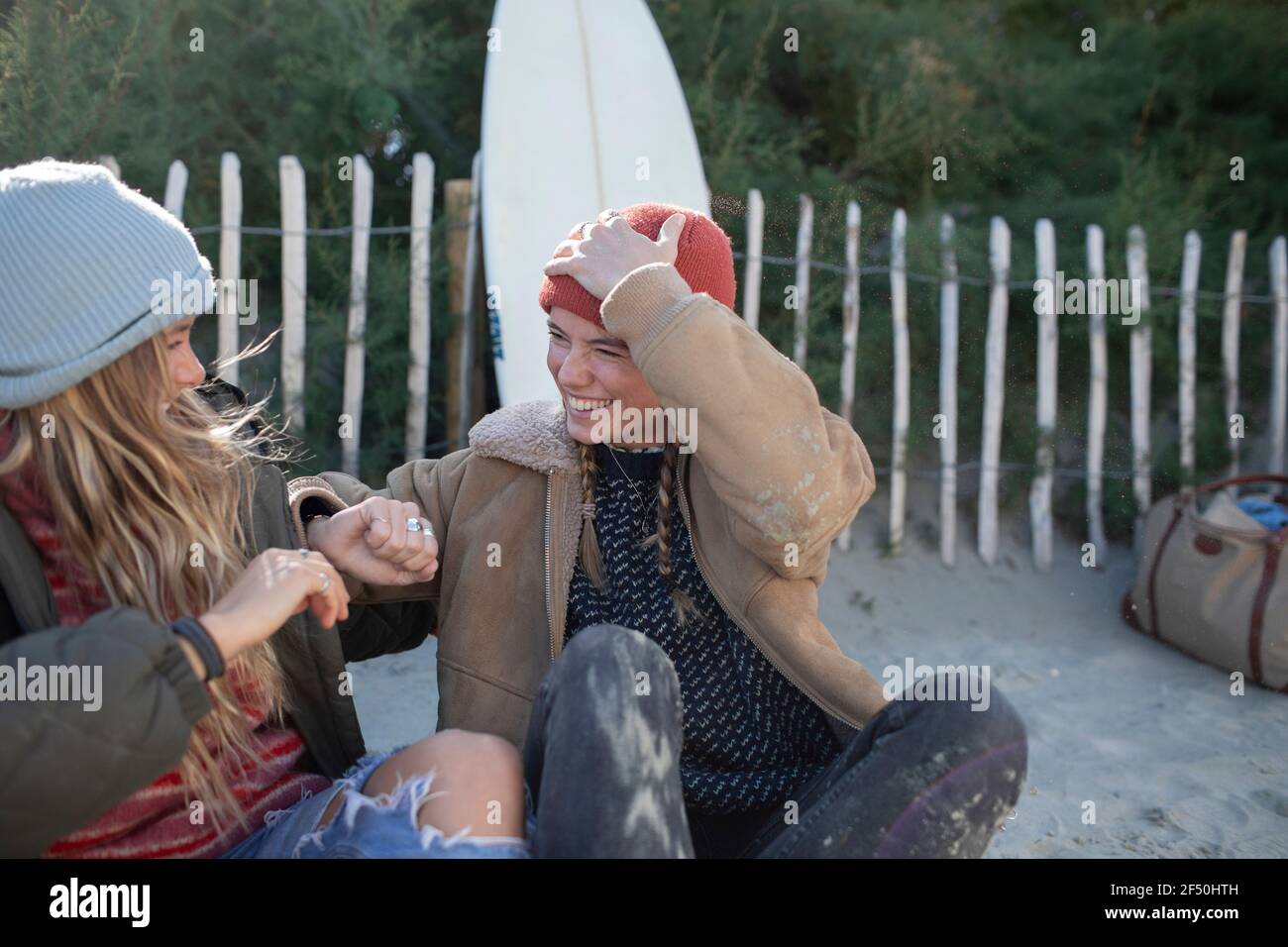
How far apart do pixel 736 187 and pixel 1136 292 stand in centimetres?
201

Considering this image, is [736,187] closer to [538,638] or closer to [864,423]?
[864,423]

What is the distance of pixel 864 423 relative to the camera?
574 cm

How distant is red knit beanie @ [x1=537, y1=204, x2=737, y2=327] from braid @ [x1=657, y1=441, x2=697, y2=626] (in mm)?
296

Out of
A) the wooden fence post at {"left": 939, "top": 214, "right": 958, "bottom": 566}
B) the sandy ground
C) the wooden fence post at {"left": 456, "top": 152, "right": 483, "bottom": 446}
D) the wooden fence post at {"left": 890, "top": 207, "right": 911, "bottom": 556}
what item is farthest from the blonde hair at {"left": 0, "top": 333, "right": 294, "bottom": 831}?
the wooden fence post at {"left": 939, "top": 214, "right": 958, "bottom": 566}

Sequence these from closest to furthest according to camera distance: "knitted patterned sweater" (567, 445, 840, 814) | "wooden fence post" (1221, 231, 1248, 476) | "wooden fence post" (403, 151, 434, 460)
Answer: "knitted patterned sweater" (567, 445, 840, 814) < "wooden fence post" (403, 151, 434, 460) < "wooden fence post" (1221, 231, 1248, 476)

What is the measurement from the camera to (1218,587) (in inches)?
179

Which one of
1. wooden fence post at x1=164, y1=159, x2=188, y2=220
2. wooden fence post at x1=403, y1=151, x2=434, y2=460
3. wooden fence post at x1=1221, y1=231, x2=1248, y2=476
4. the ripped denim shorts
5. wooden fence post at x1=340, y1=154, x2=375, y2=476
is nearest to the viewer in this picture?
the ripped denim shorts

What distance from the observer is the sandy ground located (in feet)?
11.1

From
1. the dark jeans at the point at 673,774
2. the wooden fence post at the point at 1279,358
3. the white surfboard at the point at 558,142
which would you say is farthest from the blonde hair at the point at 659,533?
the wooden fence post at the point at 1279,358

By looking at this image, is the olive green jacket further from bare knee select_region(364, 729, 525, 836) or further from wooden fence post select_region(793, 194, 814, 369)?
wooden fence post select_region(793, 194, 814, 369)

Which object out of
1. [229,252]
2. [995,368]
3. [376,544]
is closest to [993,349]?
[995,368]

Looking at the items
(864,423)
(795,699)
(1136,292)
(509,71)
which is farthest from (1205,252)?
(795,699)

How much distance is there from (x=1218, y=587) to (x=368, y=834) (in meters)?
3.96

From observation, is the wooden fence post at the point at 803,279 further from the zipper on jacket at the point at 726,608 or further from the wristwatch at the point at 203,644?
the wristwatch at the point at 203,644
